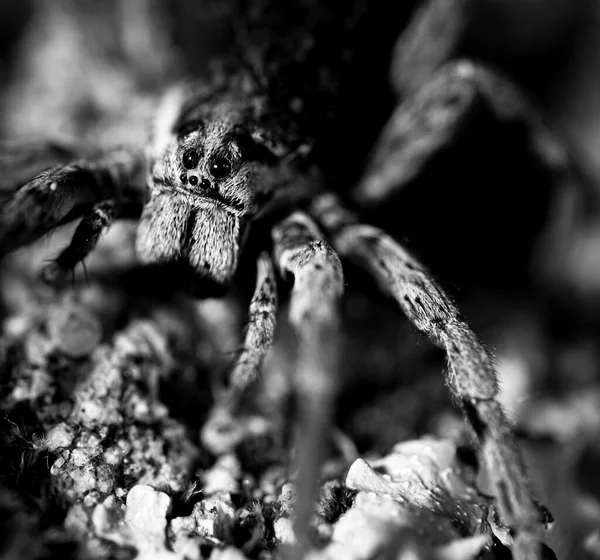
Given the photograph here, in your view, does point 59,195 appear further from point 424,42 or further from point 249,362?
point 424,42

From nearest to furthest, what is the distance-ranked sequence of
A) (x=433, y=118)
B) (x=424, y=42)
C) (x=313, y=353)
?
(x=313, y=353) < (x=433, y=118) < (x=424, y=42)

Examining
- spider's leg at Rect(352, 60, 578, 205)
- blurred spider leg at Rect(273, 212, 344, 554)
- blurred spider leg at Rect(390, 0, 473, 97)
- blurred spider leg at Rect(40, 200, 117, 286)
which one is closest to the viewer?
blurred spider leg at Rect(273, 212, 344, 554)

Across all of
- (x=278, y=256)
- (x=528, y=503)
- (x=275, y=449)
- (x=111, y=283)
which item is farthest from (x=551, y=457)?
(x=111, y=283)

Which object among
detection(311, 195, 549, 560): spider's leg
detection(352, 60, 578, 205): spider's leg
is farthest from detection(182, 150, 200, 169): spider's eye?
detection(352, 60, 578, 205): spider's leg

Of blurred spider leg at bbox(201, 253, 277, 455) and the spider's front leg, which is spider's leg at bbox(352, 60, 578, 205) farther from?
the spider's front leg

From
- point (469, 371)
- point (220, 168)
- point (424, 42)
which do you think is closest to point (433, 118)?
point (424, 42)

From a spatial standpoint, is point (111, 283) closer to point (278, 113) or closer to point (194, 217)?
point (194, 217)
